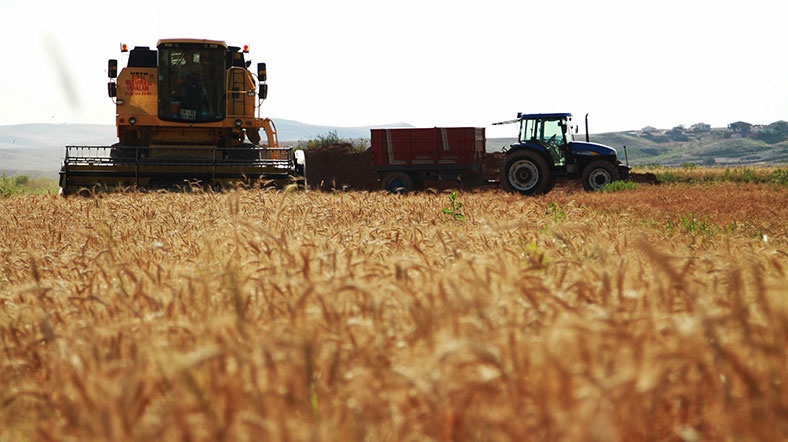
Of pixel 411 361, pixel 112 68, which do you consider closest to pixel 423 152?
pixel 112 68

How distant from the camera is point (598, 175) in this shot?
2472cm

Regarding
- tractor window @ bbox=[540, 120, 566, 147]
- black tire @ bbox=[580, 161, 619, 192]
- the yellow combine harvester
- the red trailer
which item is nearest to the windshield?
the yellow combine harvester

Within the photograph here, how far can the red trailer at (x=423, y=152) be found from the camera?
25.6 meters

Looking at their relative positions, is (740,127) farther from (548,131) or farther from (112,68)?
(112,68)

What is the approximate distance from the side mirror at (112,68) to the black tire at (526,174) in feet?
33.7

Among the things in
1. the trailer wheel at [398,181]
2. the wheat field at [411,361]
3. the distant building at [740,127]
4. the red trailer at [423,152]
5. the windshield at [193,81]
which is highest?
the distant building at [740,127]

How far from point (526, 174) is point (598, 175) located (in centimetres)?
260

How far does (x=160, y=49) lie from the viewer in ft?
59.9

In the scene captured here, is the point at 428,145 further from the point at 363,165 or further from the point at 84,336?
the point at 84,336

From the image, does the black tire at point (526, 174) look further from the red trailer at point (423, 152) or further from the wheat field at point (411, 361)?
the wheat field at point (411, 361)

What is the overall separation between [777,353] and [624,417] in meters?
0.34

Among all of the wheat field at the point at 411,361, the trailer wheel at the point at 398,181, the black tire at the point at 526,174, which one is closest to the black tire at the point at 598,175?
the black tire at the point at 526,174

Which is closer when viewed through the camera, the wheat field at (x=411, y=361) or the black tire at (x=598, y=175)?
the wheat field at (x=411, y=361)

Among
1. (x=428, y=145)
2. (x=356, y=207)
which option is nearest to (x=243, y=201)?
(x=356, y=207)
